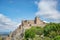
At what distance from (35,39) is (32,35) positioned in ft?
16.6

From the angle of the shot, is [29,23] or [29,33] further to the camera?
[29,23]

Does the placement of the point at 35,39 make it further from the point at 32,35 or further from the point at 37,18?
the point at 37,18

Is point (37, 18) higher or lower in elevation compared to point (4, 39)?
higher

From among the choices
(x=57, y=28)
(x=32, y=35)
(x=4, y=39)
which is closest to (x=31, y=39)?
(x=32, y=35)

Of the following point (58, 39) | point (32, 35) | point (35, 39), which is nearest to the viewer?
point (58, 39)

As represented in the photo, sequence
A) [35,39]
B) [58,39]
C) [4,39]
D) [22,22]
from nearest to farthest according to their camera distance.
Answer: [58,39] → [35,39] → [4,39] → [22,22]

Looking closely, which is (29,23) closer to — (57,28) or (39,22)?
(39,22)

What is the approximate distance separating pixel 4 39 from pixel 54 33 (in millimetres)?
40333

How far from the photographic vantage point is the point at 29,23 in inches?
4040

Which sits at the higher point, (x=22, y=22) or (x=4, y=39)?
(x=22, y=22)

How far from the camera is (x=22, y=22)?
105 meters

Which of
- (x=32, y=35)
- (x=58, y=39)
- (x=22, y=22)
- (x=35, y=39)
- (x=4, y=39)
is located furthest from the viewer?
(x=22, y=22)

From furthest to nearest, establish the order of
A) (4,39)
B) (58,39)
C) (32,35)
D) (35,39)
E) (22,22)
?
(22,22) → (4,39) → (32,35) → (35,39) → (58,39)

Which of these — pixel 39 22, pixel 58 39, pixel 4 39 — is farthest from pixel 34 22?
pixel 58 39
